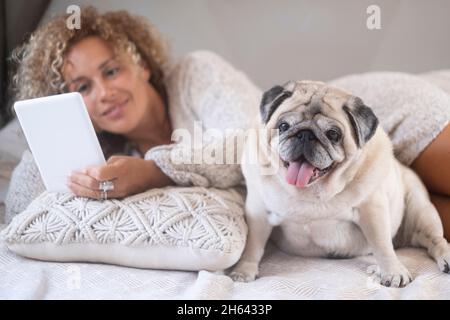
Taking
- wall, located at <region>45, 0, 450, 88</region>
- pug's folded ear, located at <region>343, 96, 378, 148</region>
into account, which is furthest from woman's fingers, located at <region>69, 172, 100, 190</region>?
wall, located at <region>45, 0, 450, 88</region>

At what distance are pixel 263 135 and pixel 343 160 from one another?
171 mm

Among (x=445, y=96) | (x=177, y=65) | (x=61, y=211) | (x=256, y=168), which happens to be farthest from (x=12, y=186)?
(x=445, y=96)

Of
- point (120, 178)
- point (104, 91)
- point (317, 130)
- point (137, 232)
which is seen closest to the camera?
point (317, 130)

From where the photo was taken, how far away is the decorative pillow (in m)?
1.07

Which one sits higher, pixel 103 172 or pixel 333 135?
pixel 333 135

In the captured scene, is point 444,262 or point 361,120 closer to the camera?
point 361,120

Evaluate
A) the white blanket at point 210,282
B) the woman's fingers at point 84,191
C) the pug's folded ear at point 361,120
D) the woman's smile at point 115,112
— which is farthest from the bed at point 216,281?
the woman's smile at point 115,112

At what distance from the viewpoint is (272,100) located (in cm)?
103

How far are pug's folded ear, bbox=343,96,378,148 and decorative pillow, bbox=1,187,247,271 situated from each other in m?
0.33

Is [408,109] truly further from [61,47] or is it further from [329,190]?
[61,47]

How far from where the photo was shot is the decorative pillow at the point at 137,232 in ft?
3.50

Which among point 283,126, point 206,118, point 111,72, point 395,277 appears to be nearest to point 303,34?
point 206,118

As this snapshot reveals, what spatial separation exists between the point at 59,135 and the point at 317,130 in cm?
57

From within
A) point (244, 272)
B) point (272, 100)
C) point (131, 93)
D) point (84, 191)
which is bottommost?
point (244, 272)
